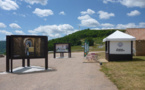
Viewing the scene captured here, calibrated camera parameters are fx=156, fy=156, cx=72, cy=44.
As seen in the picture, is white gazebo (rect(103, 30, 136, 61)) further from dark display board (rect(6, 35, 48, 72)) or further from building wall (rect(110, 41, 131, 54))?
dark display board (rect(6, 35, 48, 72))

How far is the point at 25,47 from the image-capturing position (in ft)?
33.2

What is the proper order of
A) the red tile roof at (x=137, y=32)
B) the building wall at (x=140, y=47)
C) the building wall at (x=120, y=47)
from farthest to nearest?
the red tile roof at (x=137, y=32) → the building wall at (x=140, y=47) → the building wall at (x=120, y=47)

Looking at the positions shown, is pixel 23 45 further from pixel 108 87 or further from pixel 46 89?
pixel 108 87

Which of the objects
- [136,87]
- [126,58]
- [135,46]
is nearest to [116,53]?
[126,58]

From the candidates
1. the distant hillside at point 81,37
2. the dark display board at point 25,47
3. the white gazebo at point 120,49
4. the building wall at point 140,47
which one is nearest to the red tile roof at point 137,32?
the building wall at point 140,47

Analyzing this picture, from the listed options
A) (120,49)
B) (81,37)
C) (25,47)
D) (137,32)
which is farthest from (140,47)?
(81,37)

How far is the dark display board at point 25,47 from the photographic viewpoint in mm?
9766

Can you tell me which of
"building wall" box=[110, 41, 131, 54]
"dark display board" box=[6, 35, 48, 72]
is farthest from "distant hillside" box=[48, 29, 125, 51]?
"dark display board" box=[6, 35, 48, 72]

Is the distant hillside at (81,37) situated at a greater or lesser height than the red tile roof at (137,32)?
greater

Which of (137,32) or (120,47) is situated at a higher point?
(137,32)

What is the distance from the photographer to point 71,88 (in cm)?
585

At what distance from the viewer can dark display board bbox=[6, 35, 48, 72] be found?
32.0 feet

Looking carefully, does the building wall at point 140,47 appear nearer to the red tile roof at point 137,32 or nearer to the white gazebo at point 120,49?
the red tile roof at point 137,32

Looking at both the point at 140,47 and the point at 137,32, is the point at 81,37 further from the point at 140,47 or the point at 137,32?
the point at 140,47
